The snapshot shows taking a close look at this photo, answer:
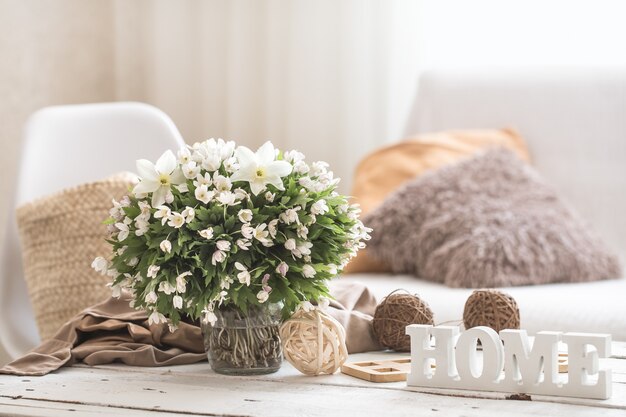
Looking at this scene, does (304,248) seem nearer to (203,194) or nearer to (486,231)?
(203,194)

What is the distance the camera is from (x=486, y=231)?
7.36 feet

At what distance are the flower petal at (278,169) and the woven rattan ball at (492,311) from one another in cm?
37

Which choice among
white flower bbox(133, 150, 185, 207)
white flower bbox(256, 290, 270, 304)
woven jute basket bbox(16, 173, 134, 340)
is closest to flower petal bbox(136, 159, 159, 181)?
white flower bbox(133, 150, 185, 207)

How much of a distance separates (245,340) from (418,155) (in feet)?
4.61

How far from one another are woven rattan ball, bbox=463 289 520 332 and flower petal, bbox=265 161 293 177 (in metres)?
0.37

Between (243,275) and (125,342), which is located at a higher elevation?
(243,275)

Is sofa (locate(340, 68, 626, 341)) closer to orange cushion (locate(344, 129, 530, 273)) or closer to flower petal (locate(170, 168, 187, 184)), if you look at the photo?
orange cushion (locate(344, 129, 530, 273))

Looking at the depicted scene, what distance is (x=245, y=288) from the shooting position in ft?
4.03

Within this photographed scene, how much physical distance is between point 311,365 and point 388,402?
17 centimetres

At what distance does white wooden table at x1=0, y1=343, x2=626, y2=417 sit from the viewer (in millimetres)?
1089

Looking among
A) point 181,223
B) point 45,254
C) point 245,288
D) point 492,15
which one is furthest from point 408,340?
point 492,15

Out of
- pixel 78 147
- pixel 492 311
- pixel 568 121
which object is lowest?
pixel 492 311

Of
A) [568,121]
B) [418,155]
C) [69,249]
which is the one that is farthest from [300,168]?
[568,121]

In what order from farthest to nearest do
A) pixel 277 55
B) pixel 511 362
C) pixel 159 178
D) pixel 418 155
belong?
pixel 277 55 < pixel 418 155 < pixel 159 178 < pixel 511 362
